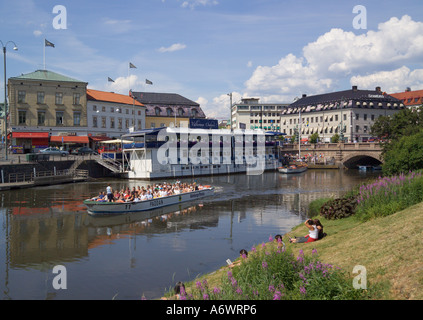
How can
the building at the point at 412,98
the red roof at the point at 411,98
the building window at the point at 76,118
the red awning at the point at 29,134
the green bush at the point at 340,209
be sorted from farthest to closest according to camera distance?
1. the red roof at the point at 411,98
2. the building at the point at 412,98
3. the building window at the point at 76,118
4. the red awning at the point at 29,134
5. the green bush at the point at 340,209

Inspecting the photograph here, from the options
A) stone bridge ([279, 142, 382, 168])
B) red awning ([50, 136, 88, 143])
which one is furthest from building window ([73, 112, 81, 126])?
stone bridge ([279, 142, 382, 168])

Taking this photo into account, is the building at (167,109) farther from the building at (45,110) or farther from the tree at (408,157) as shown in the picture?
the tree at (408,157)

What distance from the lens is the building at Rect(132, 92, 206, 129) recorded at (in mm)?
98875

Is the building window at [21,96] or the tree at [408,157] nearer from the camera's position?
the tree at [408,157]

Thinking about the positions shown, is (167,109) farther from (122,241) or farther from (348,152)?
(122,241)

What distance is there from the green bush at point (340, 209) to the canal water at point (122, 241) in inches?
166

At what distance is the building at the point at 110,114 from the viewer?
7781cm

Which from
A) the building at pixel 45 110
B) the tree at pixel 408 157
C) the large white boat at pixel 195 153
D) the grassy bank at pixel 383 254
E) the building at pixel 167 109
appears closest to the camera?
the grassy bank at pixel 383 254

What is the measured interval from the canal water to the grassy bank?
380 cm

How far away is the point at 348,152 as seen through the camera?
279ft

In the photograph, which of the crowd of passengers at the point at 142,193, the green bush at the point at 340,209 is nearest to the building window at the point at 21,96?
the crowd of passengers at the point at 142,193

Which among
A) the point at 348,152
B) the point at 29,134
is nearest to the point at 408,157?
the point at 348,152

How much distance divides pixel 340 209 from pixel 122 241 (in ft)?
42.6

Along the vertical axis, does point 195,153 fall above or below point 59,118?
below
